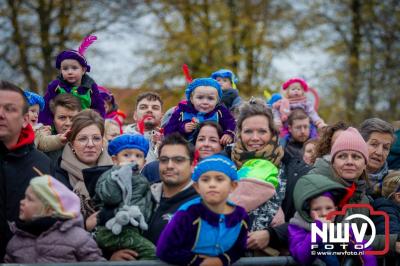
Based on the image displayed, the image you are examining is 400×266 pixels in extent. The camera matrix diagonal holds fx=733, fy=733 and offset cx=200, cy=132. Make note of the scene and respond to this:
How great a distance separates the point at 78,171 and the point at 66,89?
7.37 ft

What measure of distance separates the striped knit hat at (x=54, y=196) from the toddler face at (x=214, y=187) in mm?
931

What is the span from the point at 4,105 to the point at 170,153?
1.38 metres

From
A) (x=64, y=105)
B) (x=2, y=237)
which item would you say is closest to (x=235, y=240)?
(x=2, y=237)

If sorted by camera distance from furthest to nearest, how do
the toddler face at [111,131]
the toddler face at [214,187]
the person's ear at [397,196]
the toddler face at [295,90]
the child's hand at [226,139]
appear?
the toddler face at [295,90] < the toddler face at [111,131] < the child's hand at [226,139] < the person's ear at [397,196] < the toddler face at [214,187]

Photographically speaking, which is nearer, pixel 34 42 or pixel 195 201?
pixel 195 201

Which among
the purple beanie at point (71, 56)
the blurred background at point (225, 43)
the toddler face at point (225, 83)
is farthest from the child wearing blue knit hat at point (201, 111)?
the blurred background at point (225, 43)

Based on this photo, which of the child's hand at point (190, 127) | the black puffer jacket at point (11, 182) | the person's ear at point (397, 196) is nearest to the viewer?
the black puffer jacket at point (11, 182)

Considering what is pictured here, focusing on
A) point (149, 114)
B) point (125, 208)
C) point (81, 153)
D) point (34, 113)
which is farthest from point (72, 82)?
point (125, 208)

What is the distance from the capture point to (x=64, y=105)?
762 cm

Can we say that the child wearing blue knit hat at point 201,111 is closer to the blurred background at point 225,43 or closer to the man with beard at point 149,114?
the man with beard at point 149,114

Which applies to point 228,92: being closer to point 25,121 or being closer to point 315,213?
point 315,213

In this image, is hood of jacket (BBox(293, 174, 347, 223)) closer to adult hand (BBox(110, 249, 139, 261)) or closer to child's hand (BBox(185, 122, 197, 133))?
adult hand (BBox(110, 249, 139, 261))

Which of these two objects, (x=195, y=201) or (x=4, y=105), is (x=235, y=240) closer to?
(x=195, y=201)

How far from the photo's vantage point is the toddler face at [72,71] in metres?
8.27
